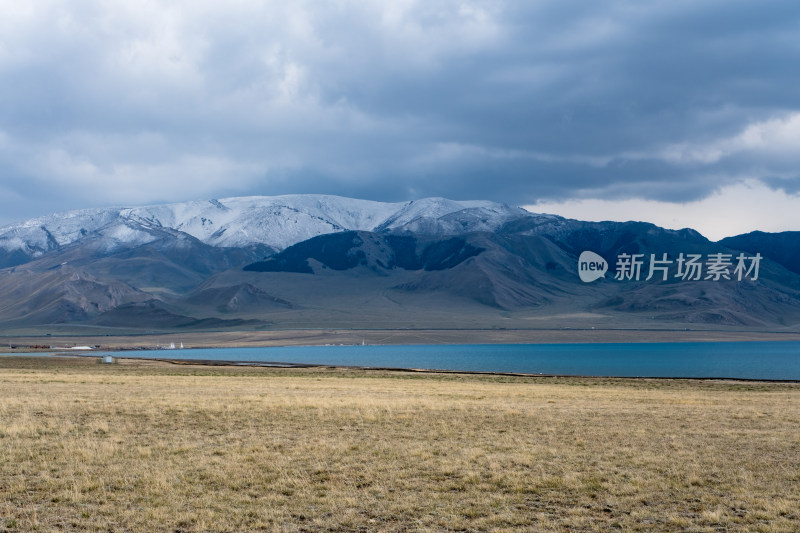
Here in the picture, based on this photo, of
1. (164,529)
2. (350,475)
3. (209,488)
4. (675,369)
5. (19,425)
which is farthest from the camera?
(675,369)

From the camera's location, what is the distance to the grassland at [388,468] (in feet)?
46.1

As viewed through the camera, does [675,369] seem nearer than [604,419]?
No

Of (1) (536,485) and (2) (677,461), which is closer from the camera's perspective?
(1) (536,485)

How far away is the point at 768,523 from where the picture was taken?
13633 mm

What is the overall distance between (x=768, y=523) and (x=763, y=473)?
4.71m

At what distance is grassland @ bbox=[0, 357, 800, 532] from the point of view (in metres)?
14.0

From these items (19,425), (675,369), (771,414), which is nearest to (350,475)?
(19,425)

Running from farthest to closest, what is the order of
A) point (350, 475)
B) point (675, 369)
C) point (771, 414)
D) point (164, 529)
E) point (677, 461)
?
point (675, 369) < point (771, 414) < point (677, 461) < point (350, 475) < point (164, 529)

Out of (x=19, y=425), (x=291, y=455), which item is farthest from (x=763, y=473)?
(x=19, y=425)

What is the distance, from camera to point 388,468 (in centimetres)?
1838

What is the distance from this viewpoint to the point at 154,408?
29.8 metres

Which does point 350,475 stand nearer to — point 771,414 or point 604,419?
point 604,419

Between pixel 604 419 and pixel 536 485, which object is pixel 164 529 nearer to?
pixel 536 485

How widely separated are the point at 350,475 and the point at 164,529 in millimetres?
5222
